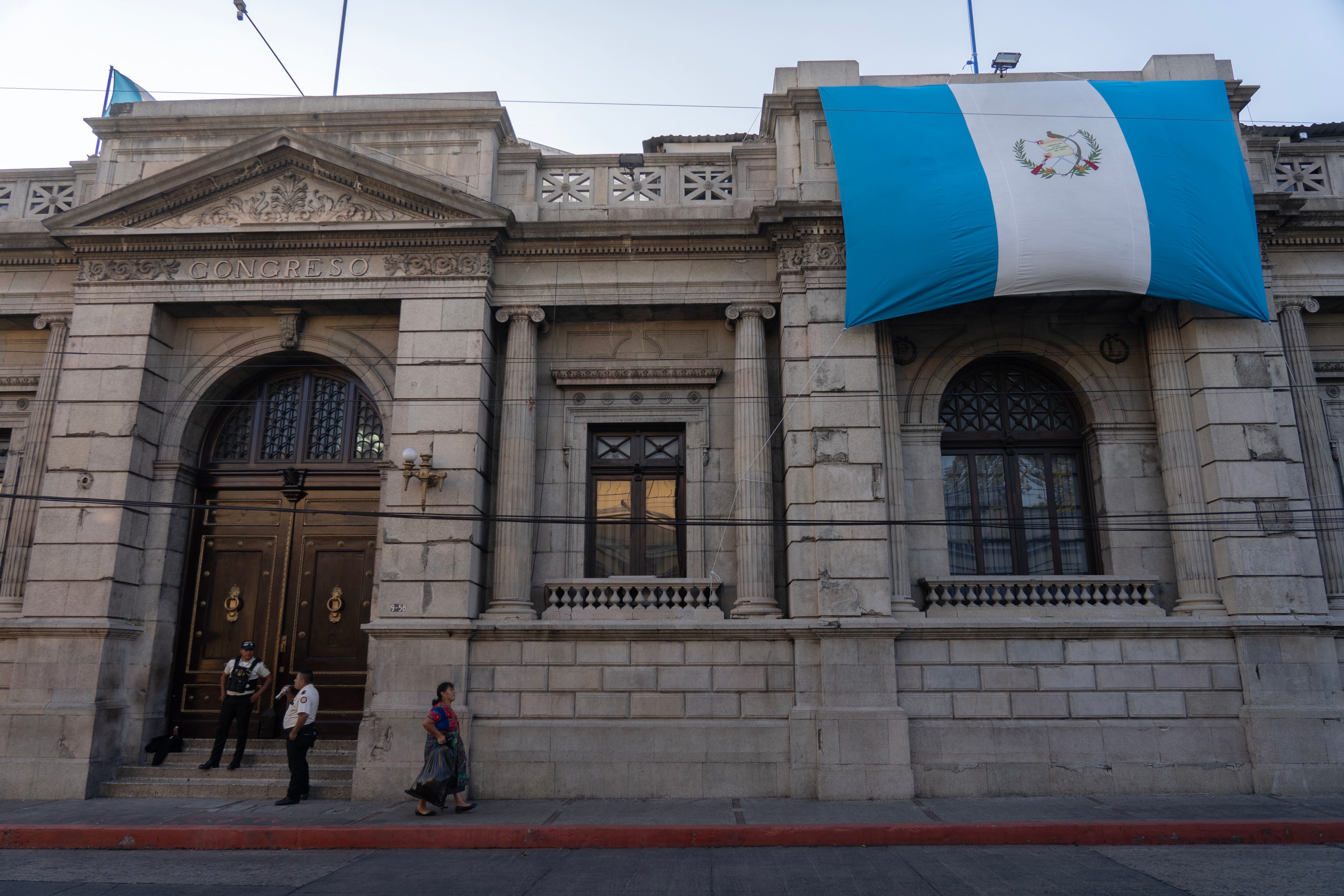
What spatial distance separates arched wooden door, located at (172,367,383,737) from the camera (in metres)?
13.8

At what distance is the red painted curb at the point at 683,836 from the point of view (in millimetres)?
9484

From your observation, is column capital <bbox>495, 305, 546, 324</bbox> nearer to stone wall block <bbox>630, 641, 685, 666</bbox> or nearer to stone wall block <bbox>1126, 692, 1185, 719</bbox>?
stone wall block <bbox>630, 641, 685, 666</bbox>

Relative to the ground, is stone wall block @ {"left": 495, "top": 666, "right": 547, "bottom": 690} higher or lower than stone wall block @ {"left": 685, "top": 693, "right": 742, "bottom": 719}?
higher

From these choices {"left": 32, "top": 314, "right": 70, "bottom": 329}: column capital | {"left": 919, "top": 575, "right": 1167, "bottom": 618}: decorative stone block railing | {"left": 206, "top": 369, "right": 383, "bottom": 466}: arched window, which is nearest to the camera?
{"left": 919, "top": 575, "right": 1167, "bottom": 618}: decorative stone block railing

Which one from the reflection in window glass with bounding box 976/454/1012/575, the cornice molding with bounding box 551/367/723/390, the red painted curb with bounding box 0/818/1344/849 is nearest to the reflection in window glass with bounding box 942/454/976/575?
the reflection in window glass with bounding box 976/454/1012/575

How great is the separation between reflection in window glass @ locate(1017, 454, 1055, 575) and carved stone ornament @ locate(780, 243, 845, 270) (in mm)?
4584

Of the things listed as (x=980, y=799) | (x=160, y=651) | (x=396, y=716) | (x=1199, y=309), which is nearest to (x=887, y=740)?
(x=980, y=799)

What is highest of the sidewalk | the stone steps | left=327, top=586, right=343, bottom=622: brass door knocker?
left=327, top=586, right=343, bottom=622: brass door knocker

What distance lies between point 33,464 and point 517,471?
8221 mm

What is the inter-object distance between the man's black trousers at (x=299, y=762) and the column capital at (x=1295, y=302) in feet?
53.9

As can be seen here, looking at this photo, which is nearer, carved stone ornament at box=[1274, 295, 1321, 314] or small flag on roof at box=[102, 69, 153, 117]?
carved stone ornament at box=[1274, 295, 1321, 314]

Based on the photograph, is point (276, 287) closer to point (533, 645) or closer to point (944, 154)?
point (533, 645)

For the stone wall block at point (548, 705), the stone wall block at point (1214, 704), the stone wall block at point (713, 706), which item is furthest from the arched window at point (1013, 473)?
the stone wall block at point (548, 705)

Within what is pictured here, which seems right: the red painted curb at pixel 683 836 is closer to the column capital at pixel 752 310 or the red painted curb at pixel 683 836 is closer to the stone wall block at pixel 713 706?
the stone wall block at pixel 713 706
